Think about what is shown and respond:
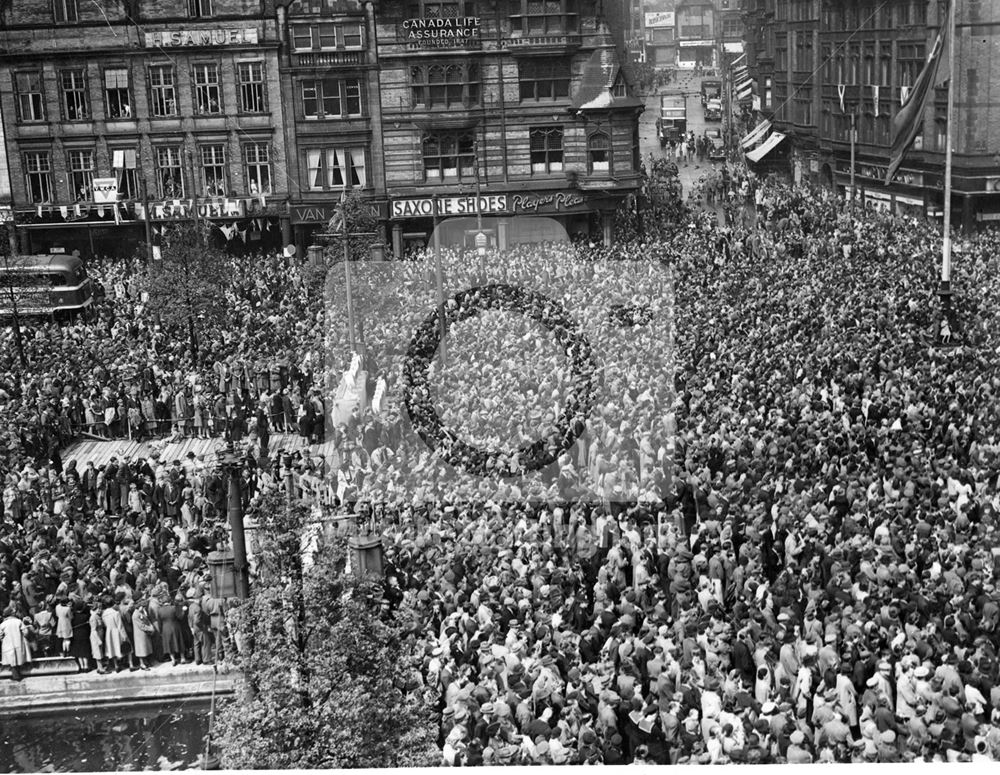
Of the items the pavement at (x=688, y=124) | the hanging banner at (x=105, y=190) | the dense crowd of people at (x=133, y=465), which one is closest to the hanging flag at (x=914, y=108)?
the dense crowd of people at (x=133, y=465)

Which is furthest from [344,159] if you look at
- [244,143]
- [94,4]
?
[94,4]

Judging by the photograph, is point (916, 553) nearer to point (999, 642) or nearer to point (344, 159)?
point (999, 642)

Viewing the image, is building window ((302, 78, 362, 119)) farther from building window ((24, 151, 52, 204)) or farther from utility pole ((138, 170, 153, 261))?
A: building window ((24, 151, 52, 204))

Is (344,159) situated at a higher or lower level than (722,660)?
higher

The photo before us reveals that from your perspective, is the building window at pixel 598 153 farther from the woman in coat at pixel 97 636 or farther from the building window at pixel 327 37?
the woman in coat at pixel 97 636

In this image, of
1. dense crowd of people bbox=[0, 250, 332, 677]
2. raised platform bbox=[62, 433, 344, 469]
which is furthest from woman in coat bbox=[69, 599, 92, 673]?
raised platform bbox=[62, 433, 344, 469]

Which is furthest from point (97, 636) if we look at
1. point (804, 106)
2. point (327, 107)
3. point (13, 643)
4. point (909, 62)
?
point (804, 106)
